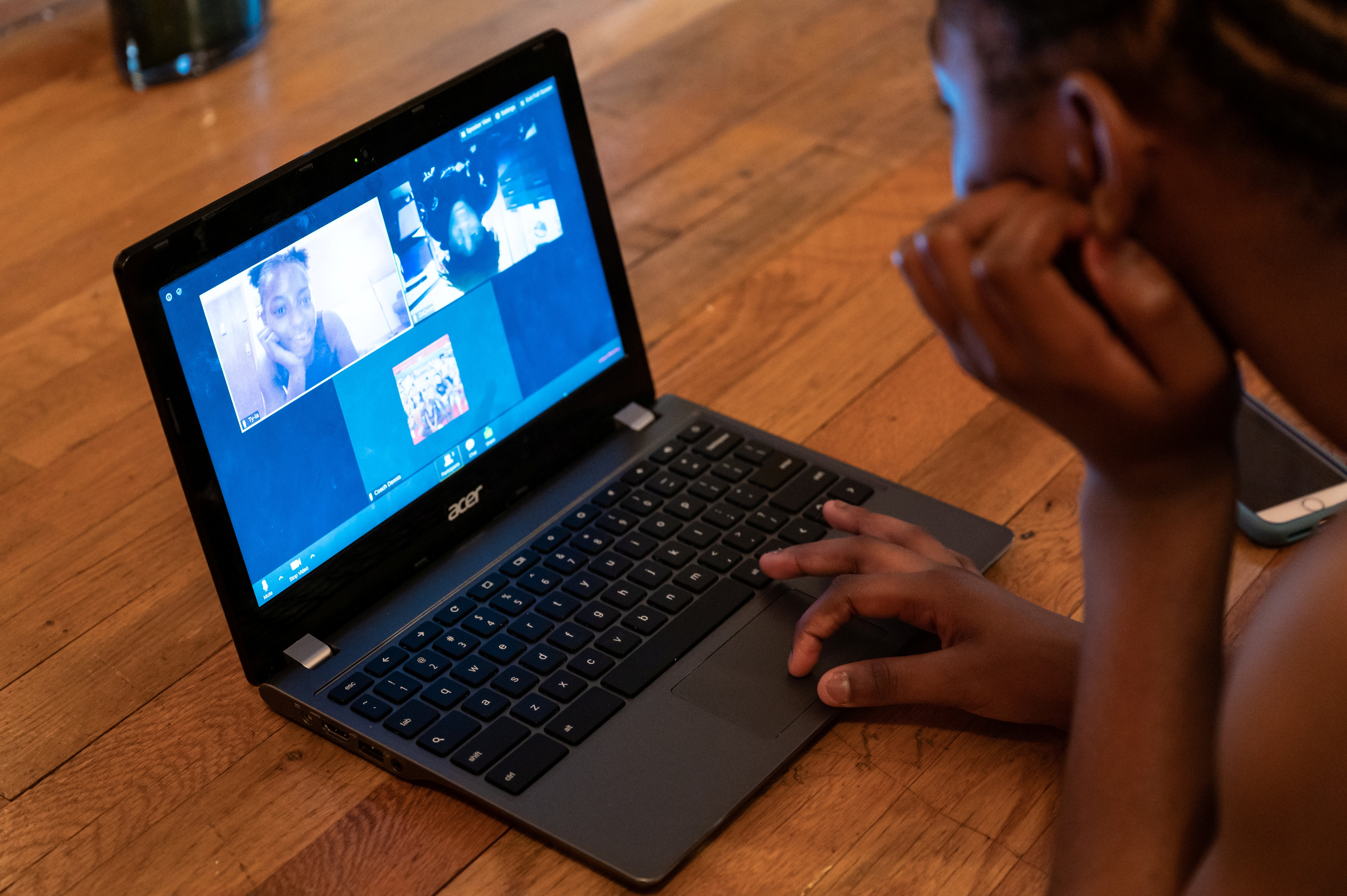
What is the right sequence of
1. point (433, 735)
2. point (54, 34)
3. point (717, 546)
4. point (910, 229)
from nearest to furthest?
point (433, 735) < point (717, 546) < point (910, 229) < point (54, 34)

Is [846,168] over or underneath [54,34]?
underneath

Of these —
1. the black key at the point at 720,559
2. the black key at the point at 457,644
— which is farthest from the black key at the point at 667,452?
the black key at the point at 457,644

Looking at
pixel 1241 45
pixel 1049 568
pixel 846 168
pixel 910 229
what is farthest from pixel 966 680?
pixel 846 168

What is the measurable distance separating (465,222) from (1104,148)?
49cm

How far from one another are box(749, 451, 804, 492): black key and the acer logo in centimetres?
19

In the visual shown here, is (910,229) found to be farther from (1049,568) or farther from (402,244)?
(402,244)

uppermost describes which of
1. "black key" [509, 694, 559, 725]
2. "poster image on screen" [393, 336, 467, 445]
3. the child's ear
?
the child's ear

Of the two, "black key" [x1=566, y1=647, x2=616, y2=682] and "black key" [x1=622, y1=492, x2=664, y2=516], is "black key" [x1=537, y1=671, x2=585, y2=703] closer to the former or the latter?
"black key" [x1=566, y1=647, x2=616, y2=682]

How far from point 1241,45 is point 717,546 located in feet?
1.64

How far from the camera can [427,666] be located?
0.80 meters

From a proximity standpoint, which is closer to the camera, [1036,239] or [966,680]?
[1036,239]

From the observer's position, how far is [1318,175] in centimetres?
49

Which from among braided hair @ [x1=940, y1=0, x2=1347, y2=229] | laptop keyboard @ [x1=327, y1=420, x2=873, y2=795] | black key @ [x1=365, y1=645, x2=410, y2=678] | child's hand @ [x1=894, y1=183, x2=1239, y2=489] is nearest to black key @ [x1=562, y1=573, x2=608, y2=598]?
laptop keyboard @ [x1=327, y1=420, x2=873, y2=795]

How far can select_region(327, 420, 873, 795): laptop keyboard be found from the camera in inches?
30.2
